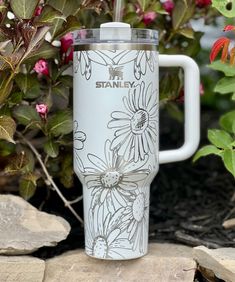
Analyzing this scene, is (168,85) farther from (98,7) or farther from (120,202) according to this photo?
(120,202)

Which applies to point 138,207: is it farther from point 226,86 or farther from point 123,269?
point 226,86

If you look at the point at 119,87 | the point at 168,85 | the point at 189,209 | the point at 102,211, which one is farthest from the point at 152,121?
the point at 189,209

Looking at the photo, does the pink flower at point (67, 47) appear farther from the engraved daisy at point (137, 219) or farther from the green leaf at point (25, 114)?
the engraved daisy at point (137, 219)

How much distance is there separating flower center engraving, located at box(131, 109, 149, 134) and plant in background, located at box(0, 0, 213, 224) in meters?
0.21

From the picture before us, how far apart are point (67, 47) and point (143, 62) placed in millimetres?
245

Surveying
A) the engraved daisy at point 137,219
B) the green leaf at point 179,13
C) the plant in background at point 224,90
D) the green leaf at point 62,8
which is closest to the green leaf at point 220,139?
the plant in background at point 224,90

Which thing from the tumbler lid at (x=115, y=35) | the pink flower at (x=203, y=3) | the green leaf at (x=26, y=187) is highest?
the pink flower at (x=203, y=3)

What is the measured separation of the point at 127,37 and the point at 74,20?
0.16 metres

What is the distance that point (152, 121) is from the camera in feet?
4.74

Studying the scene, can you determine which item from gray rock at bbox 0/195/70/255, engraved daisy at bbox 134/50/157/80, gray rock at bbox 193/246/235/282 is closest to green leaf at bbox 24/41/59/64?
engraved daisy at bbox 134/50/157/80

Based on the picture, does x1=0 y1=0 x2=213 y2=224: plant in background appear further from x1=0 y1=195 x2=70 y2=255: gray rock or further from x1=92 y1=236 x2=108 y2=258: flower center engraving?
x1=92 y1=236 x2=108 y2=258: flower center engraving

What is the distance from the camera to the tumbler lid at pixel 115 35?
1.39 metres

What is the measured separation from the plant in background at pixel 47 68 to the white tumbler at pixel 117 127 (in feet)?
0.35

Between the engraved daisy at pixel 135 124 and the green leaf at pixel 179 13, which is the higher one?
the green leaf at pixel 179 13
